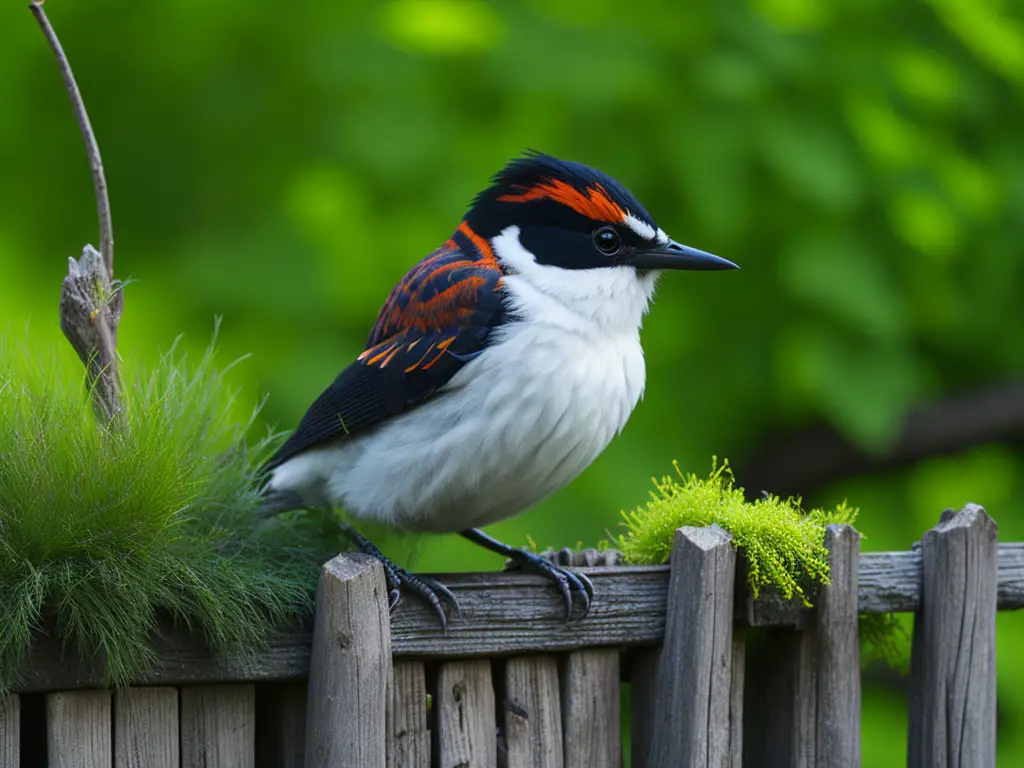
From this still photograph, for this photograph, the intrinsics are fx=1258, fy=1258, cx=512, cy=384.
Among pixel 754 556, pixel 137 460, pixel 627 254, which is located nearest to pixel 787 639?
pixel 754 556

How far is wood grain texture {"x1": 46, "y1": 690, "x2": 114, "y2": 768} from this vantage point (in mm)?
2277

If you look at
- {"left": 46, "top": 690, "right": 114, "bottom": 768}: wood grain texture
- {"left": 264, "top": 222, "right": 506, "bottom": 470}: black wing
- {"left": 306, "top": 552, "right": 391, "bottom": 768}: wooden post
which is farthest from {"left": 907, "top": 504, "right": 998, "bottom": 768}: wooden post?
{"left": 46, "top": 690, "right": 114, "bottom": 768}: wood grain texture

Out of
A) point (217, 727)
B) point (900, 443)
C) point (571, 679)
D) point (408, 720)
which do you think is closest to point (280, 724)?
point (217, 727)

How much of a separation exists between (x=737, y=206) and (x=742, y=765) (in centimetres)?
214

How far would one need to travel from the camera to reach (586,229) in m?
2.89

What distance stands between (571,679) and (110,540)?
100 cm

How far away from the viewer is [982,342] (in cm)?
541

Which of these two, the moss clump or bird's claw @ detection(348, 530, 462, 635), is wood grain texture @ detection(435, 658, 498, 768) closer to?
bird's claw @ detection(348, 530, 462, 635)

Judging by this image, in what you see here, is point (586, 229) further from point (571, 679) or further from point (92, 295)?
point (92, 295)

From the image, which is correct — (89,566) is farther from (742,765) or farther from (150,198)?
(150,198)

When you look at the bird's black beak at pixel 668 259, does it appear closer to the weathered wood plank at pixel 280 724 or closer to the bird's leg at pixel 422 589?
the bird's leg at pixel 422 589

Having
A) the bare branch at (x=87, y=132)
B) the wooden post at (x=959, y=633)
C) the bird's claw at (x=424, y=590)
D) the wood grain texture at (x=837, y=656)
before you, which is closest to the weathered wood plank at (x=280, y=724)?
the bird's claw at (x=424, y=590)

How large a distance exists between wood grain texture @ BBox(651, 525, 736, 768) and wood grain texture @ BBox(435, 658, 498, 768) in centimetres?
39

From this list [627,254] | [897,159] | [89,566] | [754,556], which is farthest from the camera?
[897,159]
